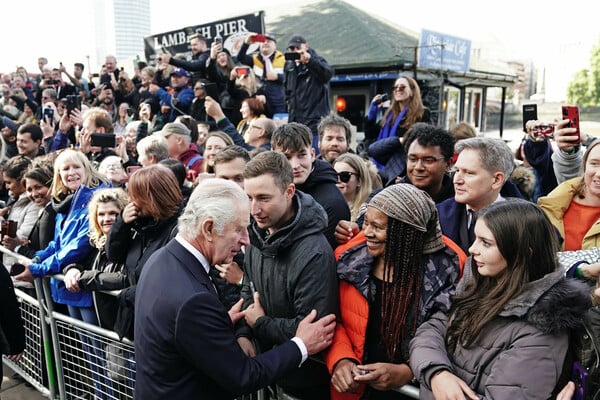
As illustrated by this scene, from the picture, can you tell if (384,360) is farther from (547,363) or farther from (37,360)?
(37,360)

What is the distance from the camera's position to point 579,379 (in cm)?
158

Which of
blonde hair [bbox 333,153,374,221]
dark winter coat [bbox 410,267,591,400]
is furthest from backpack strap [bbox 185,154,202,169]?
dark winter coat [bbox 410,267,591,400]

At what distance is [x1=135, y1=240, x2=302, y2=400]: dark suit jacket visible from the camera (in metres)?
1.80

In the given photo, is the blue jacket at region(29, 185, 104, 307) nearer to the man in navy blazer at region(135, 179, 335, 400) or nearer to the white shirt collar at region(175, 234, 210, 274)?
the man in navy blazer at region(135, 179, 335, 400)

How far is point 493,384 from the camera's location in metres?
1.63

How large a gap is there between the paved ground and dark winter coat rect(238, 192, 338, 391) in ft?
8.67

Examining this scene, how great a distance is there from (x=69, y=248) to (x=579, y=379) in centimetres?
324

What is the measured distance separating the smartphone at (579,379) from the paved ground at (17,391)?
391 centimetres

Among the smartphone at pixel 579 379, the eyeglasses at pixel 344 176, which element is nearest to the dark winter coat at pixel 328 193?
the eyeglasses at pixel 344 176

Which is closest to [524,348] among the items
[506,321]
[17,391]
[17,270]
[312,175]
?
[506,321]

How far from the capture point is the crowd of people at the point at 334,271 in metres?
1.76

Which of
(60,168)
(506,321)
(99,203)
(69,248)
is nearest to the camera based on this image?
(506,321)

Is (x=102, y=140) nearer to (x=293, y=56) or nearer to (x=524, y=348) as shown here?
(x=293, y=56)

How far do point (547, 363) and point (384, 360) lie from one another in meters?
0.70
